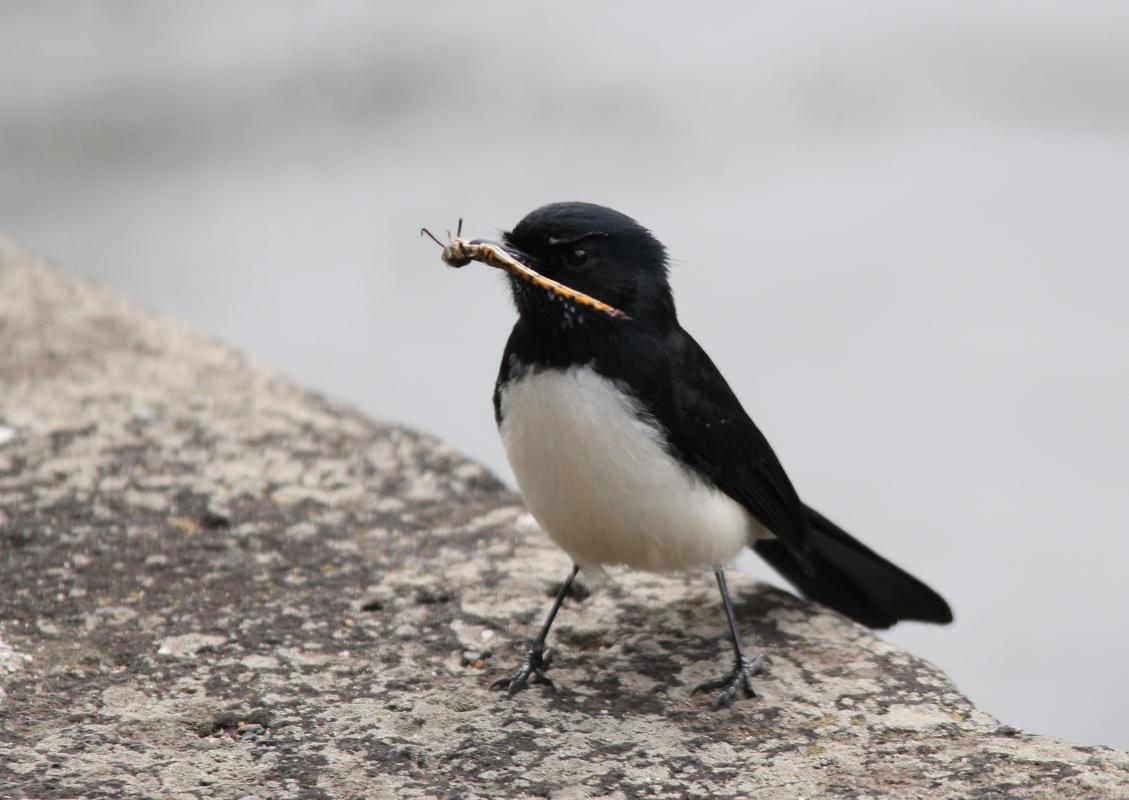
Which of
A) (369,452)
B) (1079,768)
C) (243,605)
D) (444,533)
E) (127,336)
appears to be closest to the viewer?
(1079,768)

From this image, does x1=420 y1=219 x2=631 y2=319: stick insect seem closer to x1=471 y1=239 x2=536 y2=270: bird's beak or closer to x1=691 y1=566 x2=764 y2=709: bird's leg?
x1=471 y1=239 x2=536 y2=270: bird's beak

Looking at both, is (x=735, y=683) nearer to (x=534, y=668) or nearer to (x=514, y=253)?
(x=534, y=668)

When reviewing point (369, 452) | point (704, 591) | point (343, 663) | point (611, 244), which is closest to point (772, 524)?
point (704, 591)

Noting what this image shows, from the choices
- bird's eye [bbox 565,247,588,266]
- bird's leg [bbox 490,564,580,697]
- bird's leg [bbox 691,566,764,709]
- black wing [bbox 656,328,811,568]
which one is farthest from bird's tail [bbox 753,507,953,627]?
bird's eye [bbox 565,247,588,266]

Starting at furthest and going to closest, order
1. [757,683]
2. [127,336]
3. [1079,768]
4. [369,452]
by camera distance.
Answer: [127,336]
[369,452]
[757,683]
[1079,768]

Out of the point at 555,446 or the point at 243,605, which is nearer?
the point at 555,446

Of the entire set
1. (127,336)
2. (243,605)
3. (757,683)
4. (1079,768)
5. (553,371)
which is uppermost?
(127,336)

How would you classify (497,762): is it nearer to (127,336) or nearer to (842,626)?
(842,626)
